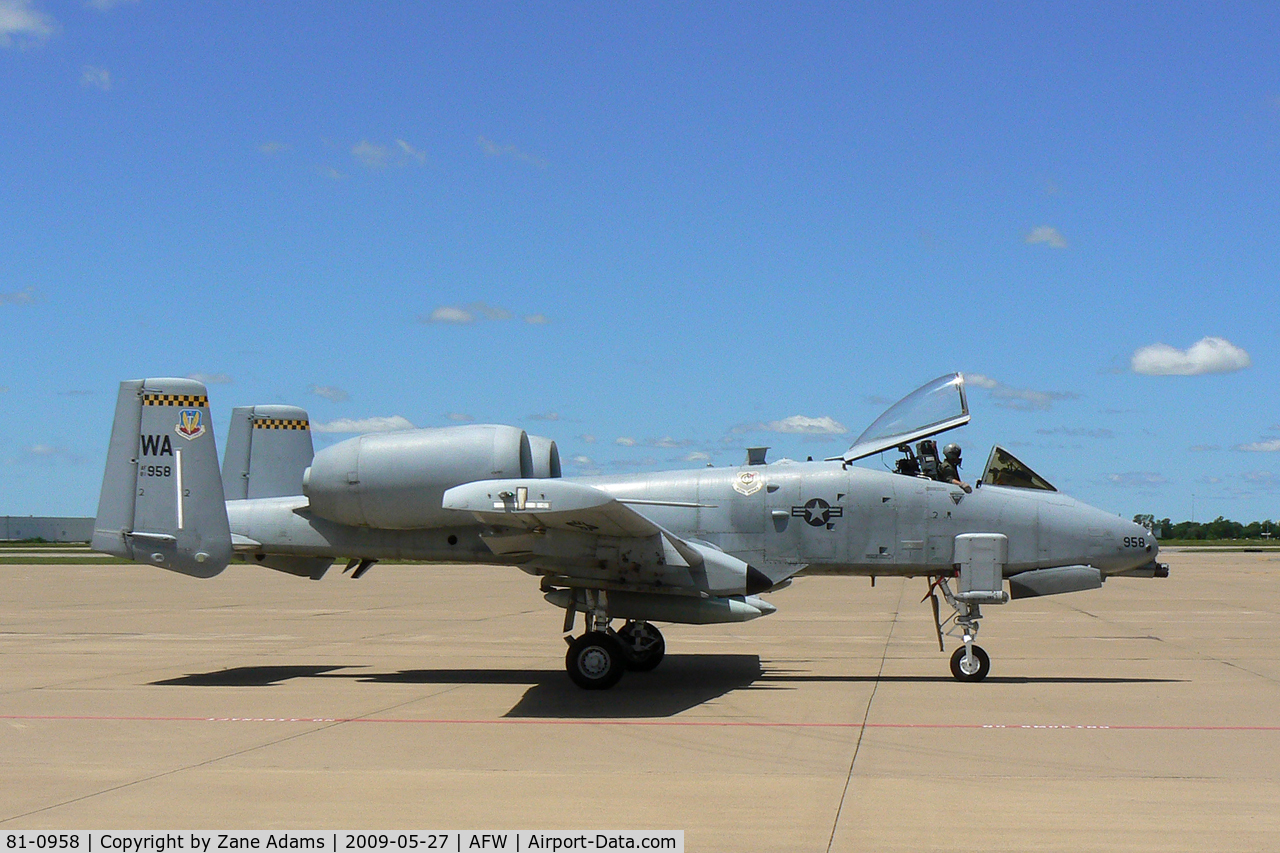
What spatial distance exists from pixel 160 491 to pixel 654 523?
5446 millimetres

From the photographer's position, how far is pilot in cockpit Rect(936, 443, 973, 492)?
12523mm

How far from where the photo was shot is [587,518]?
11078mm

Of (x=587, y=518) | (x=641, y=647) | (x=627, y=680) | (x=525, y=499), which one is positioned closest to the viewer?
(x=525, y=499)

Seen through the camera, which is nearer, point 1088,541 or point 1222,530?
Result: point 1088,541

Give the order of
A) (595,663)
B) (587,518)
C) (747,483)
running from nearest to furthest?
(587,518) < (595,663) < (747,483)

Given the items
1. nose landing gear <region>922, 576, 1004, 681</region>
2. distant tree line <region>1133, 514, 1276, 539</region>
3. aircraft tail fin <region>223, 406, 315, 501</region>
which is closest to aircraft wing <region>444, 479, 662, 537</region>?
nose landing gear <region>922, 576, 1004, 681</region>

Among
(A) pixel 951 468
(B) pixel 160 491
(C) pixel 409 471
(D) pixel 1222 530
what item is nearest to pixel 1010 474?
(A) pixel 951 468

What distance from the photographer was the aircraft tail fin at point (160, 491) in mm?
12359

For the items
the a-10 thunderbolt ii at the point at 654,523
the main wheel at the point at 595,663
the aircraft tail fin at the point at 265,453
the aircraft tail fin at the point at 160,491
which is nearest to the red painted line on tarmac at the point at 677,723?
the main wheel at the point at 595,663

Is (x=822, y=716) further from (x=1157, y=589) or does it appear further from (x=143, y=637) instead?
(x=1157, y=589)

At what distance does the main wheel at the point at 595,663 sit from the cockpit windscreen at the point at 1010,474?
4.60 m

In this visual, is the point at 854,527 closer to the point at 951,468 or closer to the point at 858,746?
the point at 951,468

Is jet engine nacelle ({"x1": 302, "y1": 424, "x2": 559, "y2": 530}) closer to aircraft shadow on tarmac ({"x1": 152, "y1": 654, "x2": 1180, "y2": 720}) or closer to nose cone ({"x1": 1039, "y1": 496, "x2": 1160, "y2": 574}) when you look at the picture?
aircraft shadow on tarmac ({"x1": 152, "y1": 654, "x2": 1180, "y2": 720})

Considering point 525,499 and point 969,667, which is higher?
point 525,499
